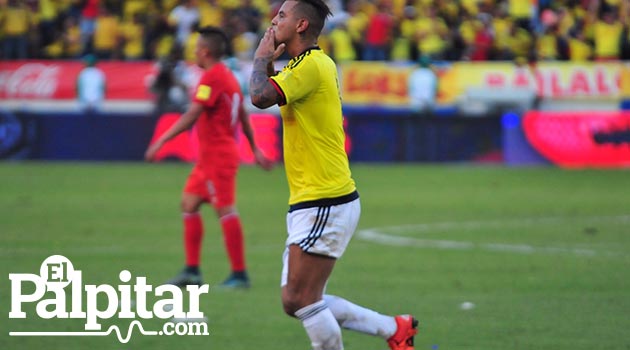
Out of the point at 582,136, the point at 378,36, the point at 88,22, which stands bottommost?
the point at 582,136

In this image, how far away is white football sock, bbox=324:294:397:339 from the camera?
7.42 metres

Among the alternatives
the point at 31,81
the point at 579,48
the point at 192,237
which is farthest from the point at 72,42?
the point at 192,237

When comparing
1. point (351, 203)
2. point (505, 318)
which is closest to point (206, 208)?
point (505, 318)

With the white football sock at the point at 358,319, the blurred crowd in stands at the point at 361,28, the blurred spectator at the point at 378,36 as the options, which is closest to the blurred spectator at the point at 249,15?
the blurred crowd in stands at the point at 361,28

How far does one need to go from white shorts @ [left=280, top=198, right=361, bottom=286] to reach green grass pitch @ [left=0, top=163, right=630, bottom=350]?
5.77 feet

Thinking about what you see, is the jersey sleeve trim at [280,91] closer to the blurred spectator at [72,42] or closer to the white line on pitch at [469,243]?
the white line on pitch at [469,243]

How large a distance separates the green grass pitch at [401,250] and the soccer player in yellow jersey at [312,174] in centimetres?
162

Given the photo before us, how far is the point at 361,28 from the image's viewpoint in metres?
31.8

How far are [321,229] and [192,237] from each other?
15.0 ft

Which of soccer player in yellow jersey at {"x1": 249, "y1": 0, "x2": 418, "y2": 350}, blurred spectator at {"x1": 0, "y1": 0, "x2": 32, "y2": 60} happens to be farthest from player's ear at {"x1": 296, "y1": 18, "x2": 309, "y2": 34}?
blurred spectator at {"x1": 0, "y1": 0, "x2": 32, "y2": 60}

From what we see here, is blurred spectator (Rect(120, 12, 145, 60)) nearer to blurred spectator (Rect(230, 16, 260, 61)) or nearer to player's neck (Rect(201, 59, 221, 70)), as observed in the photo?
blurred spectator (Rect(230, 16, 260, 61))

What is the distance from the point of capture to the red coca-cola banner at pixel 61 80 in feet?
102

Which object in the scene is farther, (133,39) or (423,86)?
(133,39)

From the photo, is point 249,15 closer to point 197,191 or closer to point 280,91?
point 197,191
